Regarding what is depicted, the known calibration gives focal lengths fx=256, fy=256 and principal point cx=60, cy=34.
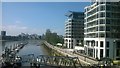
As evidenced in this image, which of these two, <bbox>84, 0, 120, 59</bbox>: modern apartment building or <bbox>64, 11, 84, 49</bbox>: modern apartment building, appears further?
<bbox>64, 11, 84, 49</bbox>: modern apartment building

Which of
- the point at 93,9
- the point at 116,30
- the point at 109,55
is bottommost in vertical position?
the point at 109,55

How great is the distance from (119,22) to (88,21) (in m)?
5.11

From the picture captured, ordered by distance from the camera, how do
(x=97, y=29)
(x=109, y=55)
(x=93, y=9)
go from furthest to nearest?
(x=93, y=9) → (x=97, y=29) → (x=109, y=55)

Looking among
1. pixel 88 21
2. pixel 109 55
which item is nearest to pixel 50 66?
pixel 109 55

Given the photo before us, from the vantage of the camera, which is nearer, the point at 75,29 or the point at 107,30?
the point at 107,30

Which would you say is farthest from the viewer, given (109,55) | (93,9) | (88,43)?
(88,43)

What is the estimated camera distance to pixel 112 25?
1980cm

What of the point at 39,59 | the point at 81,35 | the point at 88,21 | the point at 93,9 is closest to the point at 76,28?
the point at 81,35

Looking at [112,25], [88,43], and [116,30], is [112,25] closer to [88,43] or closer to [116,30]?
[116,30]

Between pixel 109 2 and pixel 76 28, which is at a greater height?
pixel 109 2

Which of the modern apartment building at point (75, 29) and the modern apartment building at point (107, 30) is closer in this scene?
the modern apartment building at point (107, 30)

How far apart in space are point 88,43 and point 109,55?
16.9ft

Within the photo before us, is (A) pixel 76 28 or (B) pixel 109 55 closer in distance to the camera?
(B) pixel 109 55

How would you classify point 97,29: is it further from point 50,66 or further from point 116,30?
point 50,66
